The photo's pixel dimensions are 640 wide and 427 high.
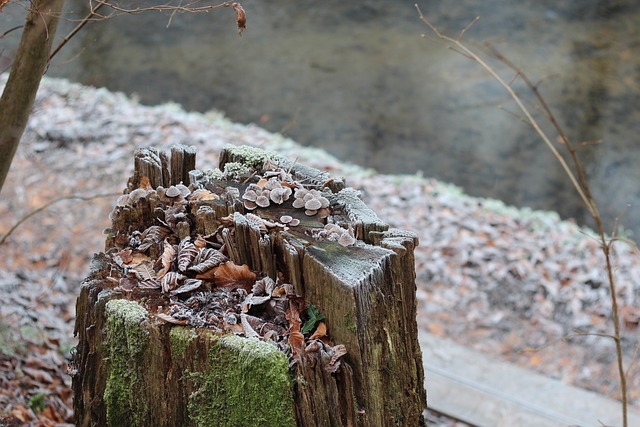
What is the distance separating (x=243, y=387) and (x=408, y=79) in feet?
24.6

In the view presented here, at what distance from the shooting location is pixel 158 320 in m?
2.08

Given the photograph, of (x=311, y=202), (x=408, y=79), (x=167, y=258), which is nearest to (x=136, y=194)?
(x=167, y=258)

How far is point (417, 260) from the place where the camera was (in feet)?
18.3

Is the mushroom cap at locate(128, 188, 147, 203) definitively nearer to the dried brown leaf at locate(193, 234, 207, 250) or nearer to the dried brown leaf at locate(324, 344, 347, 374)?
the dried brown leaf at locate(193, 234, 207, 250)

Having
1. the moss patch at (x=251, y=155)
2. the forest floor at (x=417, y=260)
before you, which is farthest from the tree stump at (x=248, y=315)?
the forest floor at (x=417, y=260)

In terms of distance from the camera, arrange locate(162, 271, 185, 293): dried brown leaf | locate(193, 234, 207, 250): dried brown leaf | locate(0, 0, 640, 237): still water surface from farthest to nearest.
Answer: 1. locate(0, 0, 640, 237): still water surface
2. locate(193, 234, 207, 250): dried brown leaf
3. locate(162, 271, 185, 293): dried brown leaf

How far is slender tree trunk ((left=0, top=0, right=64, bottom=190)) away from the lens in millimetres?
2562

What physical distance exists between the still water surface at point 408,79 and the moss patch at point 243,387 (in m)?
→ 4.94

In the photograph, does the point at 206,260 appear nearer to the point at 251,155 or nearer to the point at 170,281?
the point at 170,281

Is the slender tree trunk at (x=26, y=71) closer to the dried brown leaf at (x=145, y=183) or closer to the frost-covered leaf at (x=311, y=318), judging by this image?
the dried brown leaf at (x=145, y=183)

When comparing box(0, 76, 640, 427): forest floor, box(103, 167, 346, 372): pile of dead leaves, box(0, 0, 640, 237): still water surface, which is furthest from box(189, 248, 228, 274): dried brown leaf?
box(0, 0, 640, 237): still water surface

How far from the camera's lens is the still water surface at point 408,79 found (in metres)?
7.42

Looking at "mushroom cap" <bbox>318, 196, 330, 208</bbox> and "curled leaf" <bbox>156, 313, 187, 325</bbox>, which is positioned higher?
"mushroom cap" <bbox>318, 196, 330, 208</bbox>

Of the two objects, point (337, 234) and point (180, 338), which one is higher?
point (337, 234)
